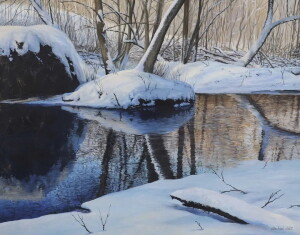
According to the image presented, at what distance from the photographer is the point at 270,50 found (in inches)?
768

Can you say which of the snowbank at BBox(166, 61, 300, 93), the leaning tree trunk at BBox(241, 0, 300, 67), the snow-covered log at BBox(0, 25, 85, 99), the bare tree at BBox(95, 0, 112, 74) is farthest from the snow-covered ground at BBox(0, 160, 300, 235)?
the leaning tree trunk at BBox(241, 0, 300, 67)

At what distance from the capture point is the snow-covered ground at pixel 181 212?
2.91 meters

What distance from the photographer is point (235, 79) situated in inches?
533

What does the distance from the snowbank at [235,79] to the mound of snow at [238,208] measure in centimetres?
904

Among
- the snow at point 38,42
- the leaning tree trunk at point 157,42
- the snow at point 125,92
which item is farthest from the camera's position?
the leaning tree trunk at point 157,42

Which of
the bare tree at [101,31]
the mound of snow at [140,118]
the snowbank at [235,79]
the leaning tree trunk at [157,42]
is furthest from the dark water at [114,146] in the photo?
the bare tree at [101,31]

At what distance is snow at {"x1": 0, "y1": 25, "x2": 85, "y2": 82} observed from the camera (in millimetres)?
10555

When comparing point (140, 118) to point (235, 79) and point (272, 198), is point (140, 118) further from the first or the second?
point (235, 79)

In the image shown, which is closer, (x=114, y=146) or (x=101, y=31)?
(x=114, y=146)

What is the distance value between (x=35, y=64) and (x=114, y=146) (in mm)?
5483

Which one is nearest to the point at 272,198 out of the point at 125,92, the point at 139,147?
the point at 139,147

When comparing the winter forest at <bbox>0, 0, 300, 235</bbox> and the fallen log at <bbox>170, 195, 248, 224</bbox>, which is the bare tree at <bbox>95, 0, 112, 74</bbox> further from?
the fallen log at <bbox>170, 195, 248, 224</bbox>

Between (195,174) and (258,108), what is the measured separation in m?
5.09

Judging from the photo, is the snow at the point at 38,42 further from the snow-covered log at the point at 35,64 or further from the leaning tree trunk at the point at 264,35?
the leaning tree trunk at the point at 264,35
